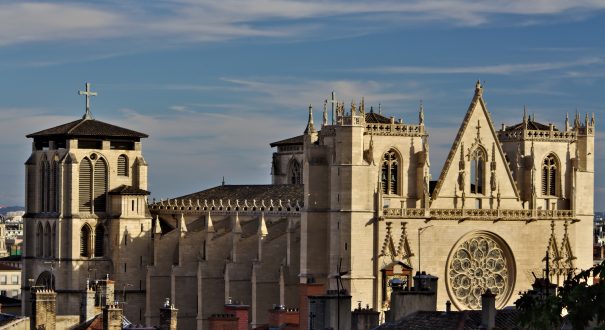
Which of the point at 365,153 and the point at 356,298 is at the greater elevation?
the point at 365,153

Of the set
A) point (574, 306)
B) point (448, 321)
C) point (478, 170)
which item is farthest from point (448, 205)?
point (574, 306)

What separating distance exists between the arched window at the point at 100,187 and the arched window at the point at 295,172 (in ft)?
50.5

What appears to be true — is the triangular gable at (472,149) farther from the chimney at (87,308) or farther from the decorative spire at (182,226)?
the chimney at (87,308)

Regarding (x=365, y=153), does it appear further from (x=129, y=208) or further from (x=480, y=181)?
(x=129, y=208)

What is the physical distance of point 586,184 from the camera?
10744cm

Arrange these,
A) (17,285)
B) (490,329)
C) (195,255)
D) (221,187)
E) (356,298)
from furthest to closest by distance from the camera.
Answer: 1. (17,285)
2. (221,187)
3. (195,255)
4. (356,298)
5. (490,329)

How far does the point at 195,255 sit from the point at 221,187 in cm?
1061

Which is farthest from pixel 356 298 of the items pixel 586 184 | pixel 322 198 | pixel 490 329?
pixel 490 329

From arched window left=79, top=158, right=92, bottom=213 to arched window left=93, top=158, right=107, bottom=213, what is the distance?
0.31 m

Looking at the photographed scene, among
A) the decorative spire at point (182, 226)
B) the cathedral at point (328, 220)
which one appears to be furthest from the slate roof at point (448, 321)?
the decorative spire at point (182, 226)

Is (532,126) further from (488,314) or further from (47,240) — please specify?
(488,314)

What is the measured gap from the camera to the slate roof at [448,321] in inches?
→ 1768

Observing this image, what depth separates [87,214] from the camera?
385 feet

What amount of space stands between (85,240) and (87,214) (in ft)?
5.23
